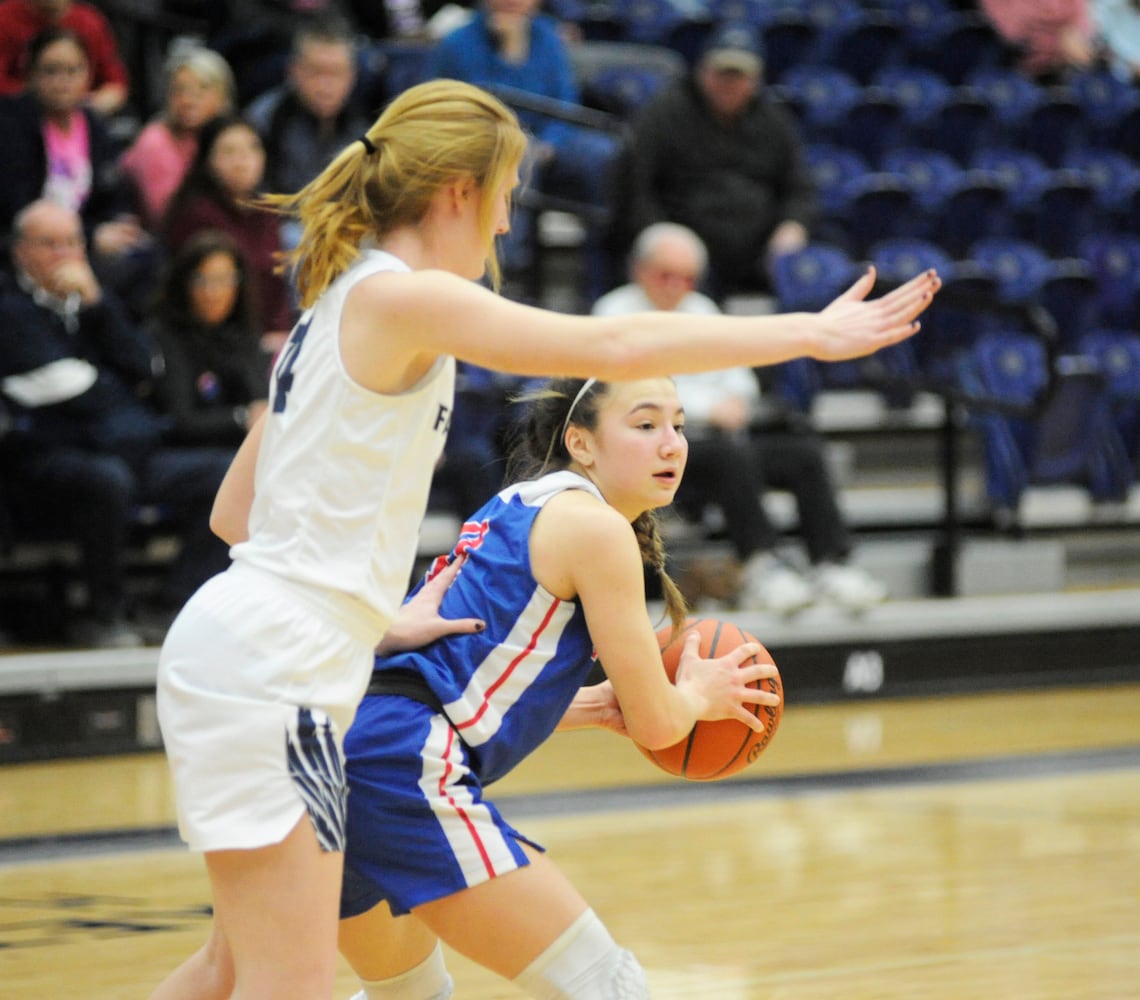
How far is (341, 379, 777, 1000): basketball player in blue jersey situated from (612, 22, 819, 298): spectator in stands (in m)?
5.09

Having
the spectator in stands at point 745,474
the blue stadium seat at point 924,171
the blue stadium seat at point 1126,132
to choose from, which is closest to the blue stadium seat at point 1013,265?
the blue stadium seat at point 924,171

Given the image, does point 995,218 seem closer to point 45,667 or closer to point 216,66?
point 216,66

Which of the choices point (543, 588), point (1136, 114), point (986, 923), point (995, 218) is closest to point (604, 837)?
point (986, 923)

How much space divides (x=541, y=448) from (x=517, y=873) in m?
0.68

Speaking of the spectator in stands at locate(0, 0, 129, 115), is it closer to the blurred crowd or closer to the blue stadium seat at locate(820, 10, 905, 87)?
the blurred crowd

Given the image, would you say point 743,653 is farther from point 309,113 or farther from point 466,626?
point 309,113

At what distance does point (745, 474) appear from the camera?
656 centimetres

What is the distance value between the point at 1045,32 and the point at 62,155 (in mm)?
6756

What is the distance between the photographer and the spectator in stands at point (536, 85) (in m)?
7.58

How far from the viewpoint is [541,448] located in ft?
8.66

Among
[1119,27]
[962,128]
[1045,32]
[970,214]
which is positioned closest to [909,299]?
[970,214]

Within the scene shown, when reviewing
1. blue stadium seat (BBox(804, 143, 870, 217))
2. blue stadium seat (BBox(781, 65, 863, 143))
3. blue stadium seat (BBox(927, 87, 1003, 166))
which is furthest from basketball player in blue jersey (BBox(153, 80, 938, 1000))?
blue stadium seat (BBox(927, 87, 1003, 166))

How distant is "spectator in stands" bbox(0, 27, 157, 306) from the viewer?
21.7ft

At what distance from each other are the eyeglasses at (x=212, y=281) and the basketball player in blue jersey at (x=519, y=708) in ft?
12.6
